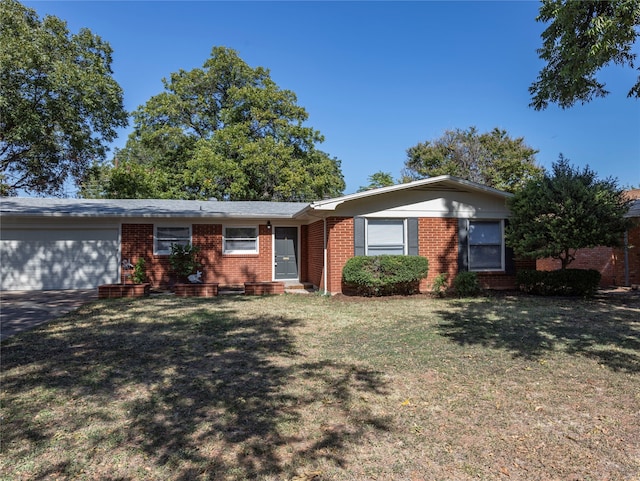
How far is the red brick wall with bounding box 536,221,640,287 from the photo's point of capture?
45.4 feet

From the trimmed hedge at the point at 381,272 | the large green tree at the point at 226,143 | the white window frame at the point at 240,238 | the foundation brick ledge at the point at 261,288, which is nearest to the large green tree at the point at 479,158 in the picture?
the large green tree at the point at 226,143

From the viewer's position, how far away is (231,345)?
6031mm

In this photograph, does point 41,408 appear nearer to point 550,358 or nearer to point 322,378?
point 322,378

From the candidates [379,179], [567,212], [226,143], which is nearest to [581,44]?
[567,212]

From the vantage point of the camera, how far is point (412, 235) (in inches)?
471

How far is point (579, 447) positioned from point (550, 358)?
2.41 meters

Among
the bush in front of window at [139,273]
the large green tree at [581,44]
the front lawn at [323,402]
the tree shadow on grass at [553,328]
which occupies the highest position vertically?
the large green tree at [581,44]

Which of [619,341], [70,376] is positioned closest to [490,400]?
[619,341]

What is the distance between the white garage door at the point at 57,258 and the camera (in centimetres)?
1345

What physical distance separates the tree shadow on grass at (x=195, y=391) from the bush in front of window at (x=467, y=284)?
6209 millimetres

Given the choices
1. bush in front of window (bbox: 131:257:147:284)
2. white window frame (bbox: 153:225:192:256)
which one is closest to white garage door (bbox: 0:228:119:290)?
bush in front of window (bbox: 131:257:147:284)

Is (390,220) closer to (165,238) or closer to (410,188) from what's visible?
(410,188)

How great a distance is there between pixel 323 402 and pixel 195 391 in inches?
52.8

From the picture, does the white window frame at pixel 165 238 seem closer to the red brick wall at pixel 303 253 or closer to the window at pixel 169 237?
the window at pixel 169 237
